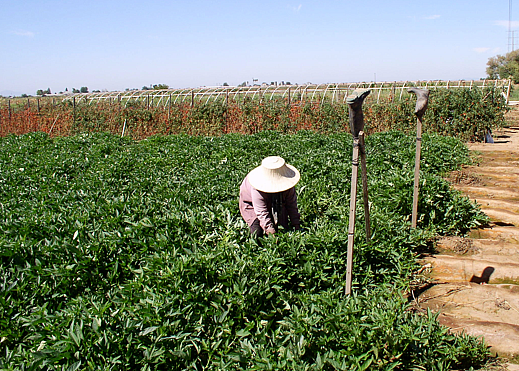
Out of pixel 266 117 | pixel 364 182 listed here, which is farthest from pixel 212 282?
pixel 266 117

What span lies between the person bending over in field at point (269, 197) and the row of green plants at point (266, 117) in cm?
804

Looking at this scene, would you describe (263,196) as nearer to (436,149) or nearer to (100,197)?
(100,197)

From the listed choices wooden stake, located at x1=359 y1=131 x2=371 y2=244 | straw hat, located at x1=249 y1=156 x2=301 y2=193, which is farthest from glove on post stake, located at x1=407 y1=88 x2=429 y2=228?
straw hat, located at x1=249 y1=156 x2=301 y2=193

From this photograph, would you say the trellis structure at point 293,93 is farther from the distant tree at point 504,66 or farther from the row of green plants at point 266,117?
the distant tree at point 504,66

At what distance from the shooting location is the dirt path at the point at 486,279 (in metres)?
3.36

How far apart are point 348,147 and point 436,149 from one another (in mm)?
1598

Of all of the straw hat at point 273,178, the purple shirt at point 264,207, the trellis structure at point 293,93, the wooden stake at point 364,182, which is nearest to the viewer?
the wooden stake at point 364,182

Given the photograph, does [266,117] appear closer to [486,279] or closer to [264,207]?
[264,207]

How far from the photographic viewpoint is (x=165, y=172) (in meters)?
7.01

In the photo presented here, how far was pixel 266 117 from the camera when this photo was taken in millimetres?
14891

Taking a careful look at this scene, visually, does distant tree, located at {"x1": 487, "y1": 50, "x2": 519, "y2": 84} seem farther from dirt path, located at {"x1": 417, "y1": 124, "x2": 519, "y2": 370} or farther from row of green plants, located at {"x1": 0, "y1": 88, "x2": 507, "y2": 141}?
dirt path, located at {"x1": 417, "y1": 124, "x2": 519, "y2": 370}

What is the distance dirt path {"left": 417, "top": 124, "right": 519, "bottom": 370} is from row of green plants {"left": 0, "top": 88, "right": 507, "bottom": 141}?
638 cm

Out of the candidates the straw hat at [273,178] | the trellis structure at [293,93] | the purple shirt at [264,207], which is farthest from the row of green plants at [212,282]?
the trellis structure at [293,93]

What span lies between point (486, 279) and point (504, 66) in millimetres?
65642
